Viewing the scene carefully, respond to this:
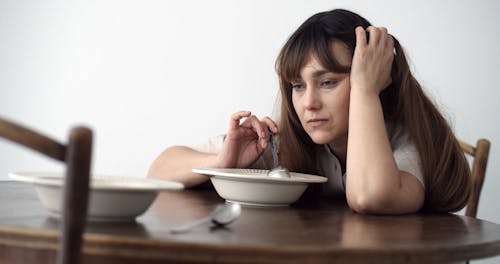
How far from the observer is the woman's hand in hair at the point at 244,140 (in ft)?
4.75

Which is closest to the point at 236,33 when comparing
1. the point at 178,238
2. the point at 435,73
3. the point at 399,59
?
the point at 435,73

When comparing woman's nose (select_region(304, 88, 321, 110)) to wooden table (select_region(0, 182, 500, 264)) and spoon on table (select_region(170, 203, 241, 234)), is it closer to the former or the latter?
wooden table (select_region(0, 182, 500, 264))

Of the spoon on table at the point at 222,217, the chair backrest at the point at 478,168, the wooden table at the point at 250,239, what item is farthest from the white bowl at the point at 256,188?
the chair backrest at the point at 478,168

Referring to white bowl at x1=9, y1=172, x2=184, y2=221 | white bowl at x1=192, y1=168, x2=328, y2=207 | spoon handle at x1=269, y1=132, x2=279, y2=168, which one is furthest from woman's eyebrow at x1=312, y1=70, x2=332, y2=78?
white bowl at x1=9, y1=172, x2=184, y2=221

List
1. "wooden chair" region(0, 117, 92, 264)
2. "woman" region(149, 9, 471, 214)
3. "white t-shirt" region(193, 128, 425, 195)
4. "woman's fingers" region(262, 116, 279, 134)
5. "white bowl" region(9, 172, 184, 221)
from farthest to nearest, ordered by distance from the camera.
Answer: "woman's fingers" region(262, 116, 279, 134) → "white t-shirt" region(193, 128, 425, 195) → "woman" region(149, 9, 471, 214) → "white bowl" region(9, 172, 184, 221) → "wooden chair" region(0, 117, 92, 264)

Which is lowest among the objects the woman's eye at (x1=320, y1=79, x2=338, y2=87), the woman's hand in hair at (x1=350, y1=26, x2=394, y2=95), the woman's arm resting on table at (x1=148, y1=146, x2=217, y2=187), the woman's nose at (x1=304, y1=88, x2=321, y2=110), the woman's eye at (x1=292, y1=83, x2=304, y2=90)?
the woman's arm resting on table at (x1=148, y1=146, x2=217, y2=187)

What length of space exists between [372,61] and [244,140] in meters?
0.38

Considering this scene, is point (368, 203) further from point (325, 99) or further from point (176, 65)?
point (176, 65)

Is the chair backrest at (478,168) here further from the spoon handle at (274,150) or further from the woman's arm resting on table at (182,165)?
the woman's arm resting on table at (182,165)

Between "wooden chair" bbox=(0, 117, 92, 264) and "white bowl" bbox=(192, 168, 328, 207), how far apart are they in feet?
1.78

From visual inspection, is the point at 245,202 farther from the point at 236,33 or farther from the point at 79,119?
the point at 79,119

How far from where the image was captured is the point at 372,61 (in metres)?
1.32

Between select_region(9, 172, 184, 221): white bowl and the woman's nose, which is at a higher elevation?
the woman's nose

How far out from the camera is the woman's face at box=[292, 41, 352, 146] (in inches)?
55.4
